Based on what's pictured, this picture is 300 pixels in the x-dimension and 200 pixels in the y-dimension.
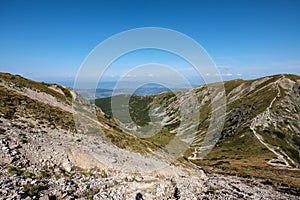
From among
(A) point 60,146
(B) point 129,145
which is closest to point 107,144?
(B) point 129,145

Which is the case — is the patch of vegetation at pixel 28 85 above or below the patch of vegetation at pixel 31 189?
above

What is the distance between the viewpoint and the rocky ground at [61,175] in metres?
19.8

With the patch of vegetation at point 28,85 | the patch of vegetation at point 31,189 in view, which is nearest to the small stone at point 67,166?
the patch of vegetation at point 31,189

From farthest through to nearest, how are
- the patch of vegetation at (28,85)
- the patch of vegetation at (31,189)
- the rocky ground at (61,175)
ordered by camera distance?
the patch of vegetation at (28,85) < the rocky ground at (61,175) < the patch of vegetation at (31,189)

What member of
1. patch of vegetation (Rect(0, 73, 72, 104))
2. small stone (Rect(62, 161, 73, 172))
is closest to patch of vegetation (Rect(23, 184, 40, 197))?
small stone (Rect(62, 161, 73, 172))

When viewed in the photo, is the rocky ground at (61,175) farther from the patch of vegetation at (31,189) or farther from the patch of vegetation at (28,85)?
the patch of vegetation at (28,85)

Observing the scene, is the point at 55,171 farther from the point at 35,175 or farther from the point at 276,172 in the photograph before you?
the point at 276,172

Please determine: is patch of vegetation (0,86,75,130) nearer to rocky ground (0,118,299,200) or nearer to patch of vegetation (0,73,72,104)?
rocky ground (0,118,299,200)

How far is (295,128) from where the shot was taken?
160125 mm

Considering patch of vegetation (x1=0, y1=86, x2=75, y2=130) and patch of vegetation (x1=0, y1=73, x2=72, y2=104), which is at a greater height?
patch of vegetation (x1=0, y1=73, x2=72, y2=104)

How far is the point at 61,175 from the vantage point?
24.1 m

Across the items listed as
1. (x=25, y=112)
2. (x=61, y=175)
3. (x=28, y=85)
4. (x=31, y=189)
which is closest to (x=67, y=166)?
(x=61, y=175)

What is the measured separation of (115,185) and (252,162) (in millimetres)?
112913

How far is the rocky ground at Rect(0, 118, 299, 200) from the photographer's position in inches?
779
